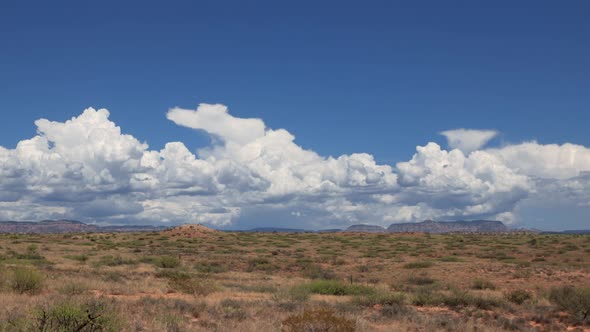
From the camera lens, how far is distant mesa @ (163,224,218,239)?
91769mm

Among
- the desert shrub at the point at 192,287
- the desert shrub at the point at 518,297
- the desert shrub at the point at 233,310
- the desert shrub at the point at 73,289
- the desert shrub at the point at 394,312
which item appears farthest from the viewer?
the desert shrub at the point at 518,297

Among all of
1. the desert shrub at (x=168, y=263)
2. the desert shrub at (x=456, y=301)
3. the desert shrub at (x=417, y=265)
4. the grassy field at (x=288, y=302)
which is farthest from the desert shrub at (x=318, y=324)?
the desert shrub at (x=417, y=265)

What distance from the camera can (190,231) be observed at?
95750 mm

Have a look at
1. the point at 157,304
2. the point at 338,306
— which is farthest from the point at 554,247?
the point at 157,304

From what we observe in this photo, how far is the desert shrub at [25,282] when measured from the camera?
63.8ft

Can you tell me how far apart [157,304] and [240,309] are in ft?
9.43

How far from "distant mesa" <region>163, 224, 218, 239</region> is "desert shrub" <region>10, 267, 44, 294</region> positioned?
229ft

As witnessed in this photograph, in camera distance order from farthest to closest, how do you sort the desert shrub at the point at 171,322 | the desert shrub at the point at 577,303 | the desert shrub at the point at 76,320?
the desert shrub at the point at 577,303
the desert shrub at the point at 171,322
the desert shrub at the point at 76,320

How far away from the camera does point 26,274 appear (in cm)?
1966

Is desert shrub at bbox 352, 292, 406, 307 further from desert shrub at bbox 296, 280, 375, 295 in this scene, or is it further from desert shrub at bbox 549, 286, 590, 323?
desert shrub at bbox 549, 286, 590, 323

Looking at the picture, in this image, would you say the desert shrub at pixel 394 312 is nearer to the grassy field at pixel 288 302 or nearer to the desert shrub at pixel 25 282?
the grassy field at pixel 288 302

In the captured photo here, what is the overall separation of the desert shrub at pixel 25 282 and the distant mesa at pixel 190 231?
6978cm

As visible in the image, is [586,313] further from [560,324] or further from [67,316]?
[67,316]

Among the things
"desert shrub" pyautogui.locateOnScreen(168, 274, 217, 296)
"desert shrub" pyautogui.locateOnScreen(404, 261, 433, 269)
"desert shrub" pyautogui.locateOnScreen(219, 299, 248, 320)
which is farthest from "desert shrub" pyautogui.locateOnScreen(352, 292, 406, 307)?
"desert shrub" pyautogui.locateOnScreen(404, 261, 433, 269)
